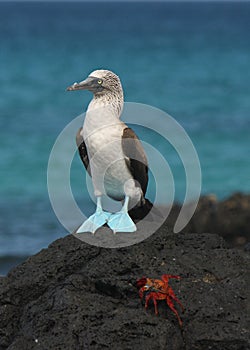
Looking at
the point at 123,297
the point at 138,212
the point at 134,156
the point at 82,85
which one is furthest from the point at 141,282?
the point at 82,85

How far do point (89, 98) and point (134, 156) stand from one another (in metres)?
23.4

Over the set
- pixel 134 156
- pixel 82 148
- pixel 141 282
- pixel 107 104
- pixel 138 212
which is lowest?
pixel 141 282

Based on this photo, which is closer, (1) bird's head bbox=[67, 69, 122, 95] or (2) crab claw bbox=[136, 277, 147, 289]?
(2) crab claw bbox=[136, 277, 147, 289]

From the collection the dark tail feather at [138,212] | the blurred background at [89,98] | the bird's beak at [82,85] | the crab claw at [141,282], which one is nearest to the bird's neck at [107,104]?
the bird's beak at [82,85]

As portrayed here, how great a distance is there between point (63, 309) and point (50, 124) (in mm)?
20803

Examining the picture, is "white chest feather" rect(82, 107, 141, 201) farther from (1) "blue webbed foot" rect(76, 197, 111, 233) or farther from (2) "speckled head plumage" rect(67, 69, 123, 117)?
(1) "blue webbed foot" rect(76, 197, 111, 233)

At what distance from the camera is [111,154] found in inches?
243

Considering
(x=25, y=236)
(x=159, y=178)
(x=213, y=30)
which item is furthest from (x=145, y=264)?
(x=213, y=30)

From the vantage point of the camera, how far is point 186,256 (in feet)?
19.5

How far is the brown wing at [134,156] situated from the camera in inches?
243

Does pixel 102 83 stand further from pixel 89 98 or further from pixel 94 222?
pixel 89 98

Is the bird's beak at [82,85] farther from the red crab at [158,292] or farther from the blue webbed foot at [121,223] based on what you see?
the red crab at [158,292]

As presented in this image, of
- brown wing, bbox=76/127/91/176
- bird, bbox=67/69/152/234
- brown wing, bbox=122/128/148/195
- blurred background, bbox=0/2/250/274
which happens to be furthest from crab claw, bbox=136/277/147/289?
blurred background, bbox=0/2/250/274

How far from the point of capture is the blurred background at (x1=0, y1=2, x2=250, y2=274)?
56.7 ft
